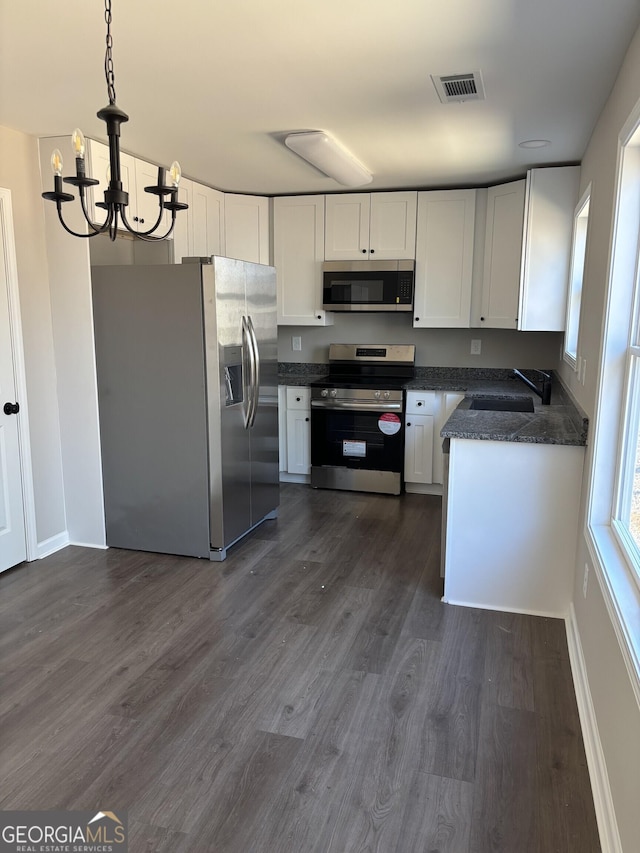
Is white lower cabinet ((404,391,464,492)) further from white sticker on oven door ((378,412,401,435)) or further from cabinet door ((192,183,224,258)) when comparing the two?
cabinet door ((192,183,224,258))

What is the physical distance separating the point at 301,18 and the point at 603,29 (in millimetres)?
1029

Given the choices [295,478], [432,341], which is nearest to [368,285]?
[432,341]

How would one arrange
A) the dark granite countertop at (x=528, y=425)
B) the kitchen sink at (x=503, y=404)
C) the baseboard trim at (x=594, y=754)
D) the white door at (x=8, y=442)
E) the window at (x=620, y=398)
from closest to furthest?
the baseboard trim at (x=594, y=754) < the window at (x=620, y=398) < the dark granite countertop at (x=528, y=425) < the white door at (x=8, y=442) < the kitchen sink at (x=503, y=404)

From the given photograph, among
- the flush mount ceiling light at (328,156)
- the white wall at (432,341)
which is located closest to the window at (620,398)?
the flush mount ceiling light at (328,156)

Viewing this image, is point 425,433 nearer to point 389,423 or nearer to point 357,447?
point 389,423

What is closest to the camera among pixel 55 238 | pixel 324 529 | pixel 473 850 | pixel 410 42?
pixel 473 850

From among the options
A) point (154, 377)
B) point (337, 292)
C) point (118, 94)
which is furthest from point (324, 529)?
point (118, 94)

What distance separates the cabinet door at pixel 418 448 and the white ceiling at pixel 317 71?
6.31ft

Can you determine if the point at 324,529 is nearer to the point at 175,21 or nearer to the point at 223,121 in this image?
the point at 223,121

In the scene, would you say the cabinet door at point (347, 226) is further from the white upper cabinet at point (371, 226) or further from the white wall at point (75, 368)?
the white wall at point (75, 368)

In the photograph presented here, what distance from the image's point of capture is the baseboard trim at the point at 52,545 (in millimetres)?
3658

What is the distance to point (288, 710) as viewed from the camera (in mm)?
2256

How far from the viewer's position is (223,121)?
3088 mm

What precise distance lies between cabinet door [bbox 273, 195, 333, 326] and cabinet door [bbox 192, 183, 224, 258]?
18.9 inches
